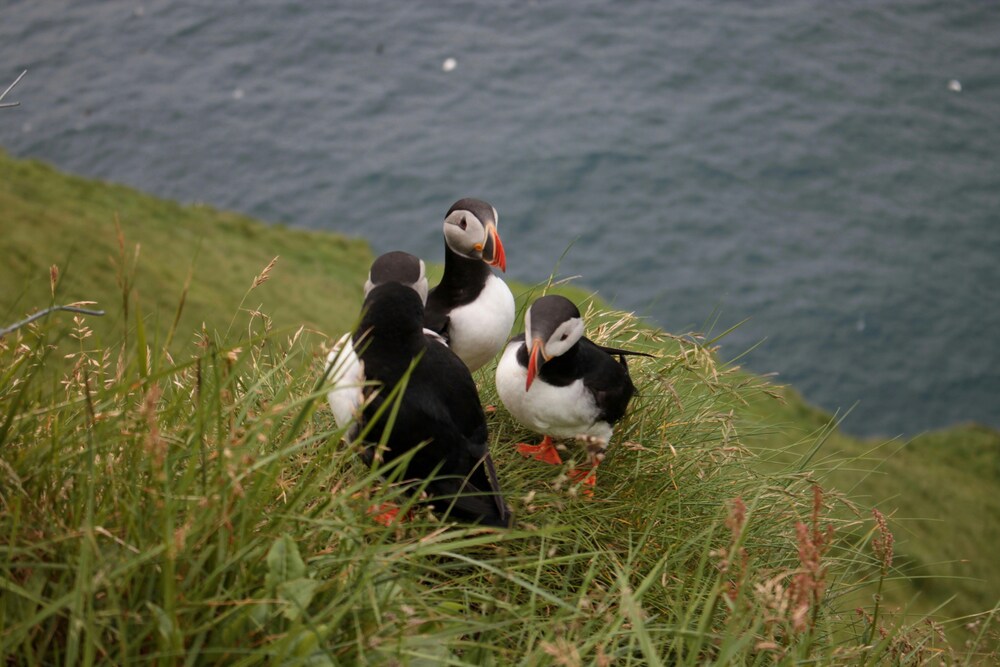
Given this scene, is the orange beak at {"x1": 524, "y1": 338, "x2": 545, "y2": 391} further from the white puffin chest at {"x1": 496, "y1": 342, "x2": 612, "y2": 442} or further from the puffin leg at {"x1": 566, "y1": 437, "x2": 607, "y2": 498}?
the puffin leg at {"x1": 566, "y1": 437, "x2": 607, "y2": 498}

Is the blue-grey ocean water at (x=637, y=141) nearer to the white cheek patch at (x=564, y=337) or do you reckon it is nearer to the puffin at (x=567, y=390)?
the puffin at (x=567, y=390)

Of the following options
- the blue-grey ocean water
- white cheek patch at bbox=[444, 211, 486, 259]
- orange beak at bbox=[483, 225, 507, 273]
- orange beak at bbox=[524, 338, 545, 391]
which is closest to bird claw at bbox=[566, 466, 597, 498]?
orange beak at bbox=[524, 338, 545, 391]

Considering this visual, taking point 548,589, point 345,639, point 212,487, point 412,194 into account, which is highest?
point 212,487

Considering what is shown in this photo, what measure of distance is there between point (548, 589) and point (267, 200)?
823 inches

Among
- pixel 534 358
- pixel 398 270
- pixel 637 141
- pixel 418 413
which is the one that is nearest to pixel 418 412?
pixel 418 413

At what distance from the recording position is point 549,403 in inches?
144

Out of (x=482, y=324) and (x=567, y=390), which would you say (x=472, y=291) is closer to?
(x=482, y=324)

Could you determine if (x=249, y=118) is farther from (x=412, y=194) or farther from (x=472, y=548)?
(x=472, y=548)

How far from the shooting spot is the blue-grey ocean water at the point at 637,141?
19.0 metres

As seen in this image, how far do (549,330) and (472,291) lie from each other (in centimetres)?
81

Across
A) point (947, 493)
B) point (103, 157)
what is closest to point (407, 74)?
point (103, 157)

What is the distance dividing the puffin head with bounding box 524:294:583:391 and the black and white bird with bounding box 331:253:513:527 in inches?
14.2

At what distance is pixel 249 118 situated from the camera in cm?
2500

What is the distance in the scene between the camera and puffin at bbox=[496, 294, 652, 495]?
3589mm
